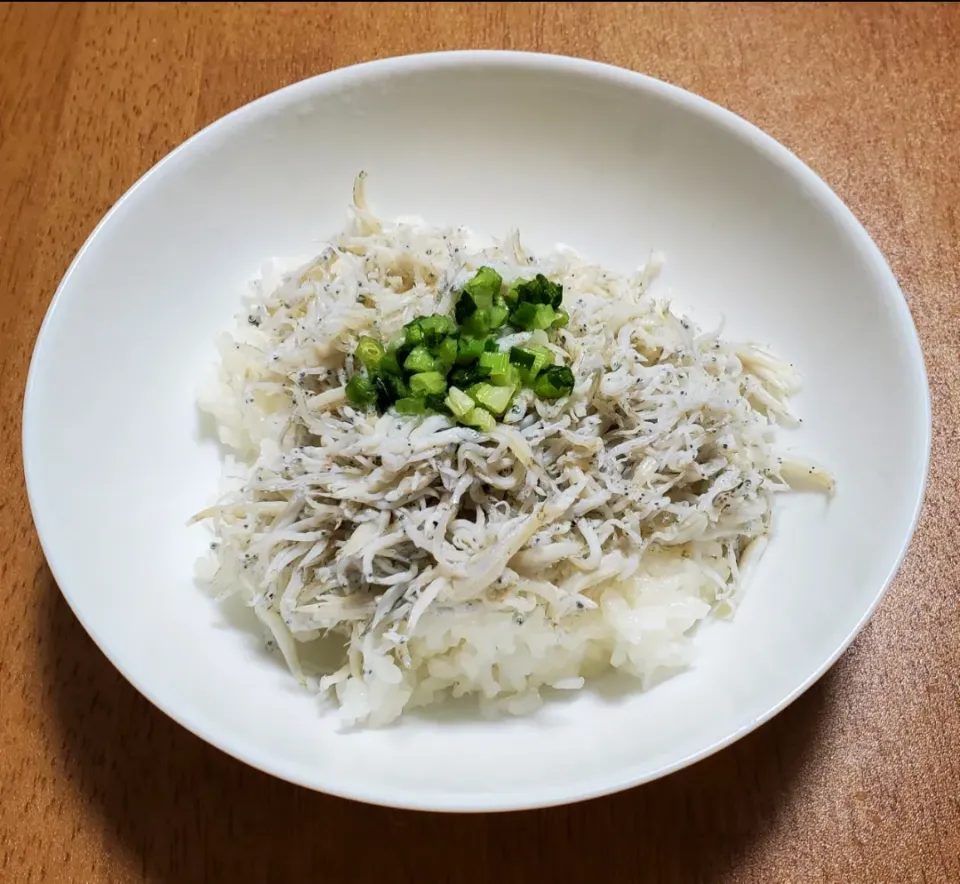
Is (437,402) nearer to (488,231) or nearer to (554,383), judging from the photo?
(554,383)

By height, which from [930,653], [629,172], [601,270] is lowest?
[930,653]

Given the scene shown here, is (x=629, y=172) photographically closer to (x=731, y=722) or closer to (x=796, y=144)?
(x=796, y=144)

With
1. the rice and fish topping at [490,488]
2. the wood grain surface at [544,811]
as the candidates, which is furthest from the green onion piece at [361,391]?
the wood grain surface at [544,811]

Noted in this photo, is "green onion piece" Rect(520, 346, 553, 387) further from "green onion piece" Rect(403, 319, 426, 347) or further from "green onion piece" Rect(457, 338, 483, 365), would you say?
"green onion piece" Rect(403, 319, 426, 347)

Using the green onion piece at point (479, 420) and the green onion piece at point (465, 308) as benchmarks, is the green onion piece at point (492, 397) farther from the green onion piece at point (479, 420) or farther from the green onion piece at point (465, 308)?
the green onion piece at point (465, 308)

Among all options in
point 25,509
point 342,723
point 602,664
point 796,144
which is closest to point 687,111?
point 796,144

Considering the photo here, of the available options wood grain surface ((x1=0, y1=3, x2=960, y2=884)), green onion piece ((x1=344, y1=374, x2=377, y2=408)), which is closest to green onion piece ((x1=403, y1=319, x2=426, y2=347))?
green onion piece ((x1=344, y1=374, x2=377, y2=408))
